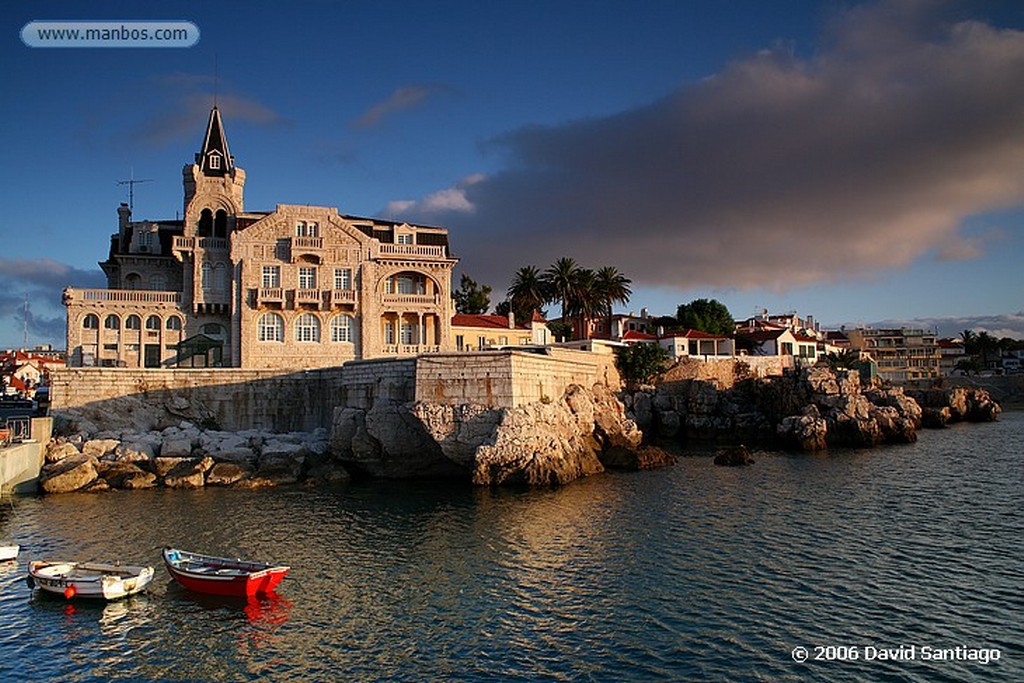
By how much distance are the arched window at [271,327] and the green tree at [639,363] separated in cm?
2972

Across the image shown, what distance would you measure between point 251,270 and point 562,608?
44.7m

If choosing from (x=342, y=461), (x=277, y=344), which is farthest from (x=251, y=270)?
(x=342, y=461)

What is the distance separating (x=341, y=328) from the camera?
5734 centimetres

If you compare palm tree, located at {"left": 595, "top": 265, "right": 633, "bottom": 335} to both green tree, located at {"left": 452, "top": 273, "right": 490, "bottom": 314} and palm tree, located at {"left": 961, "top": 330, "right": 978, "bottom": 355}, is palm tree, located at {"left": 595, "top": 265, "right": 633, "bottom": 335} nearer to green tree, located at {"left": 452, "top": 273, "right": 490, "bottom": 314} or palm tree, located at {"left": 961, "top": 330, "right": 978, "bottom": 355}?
green tree, located at {"left": 452, "top": 273, "right": 490, "bottom": 314}

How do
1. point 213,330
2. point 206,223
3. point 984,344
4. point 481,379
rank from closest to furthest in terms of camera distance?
point 481,379, point 213,330, point 206,223, point 984,344

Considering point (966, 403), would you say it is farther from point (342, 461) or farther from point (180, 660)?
point (180, 660)

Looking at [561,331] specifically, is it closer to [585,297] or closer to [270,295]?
[585,297]

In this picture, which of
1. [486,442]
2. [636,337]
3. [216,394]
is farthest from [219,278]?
[636,337]

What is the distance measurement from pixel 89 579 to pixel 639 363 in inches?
1992

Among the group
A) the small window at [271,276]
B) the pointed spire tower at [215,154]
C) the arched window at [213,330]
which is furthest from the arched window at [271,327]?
the pointed spire tower at [215,154]

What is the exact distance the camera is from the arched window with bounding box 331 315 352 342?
5722 cm

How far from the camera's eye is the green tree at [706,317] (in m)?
89.2

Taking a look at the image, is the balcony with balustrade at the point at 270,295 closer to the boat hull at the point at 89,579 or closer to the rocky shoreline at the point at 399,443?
the rocky shoreline at the point at 399,443

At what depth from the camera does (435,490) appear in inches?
1473
